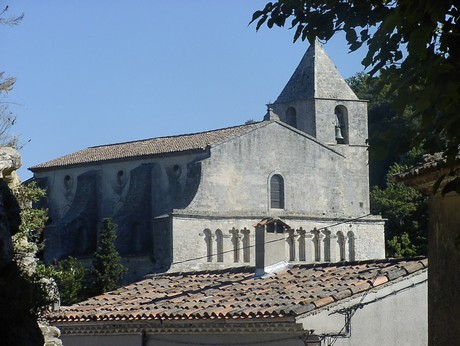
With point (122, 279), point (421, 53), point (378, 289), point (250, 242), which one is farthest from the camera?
point (250, 242)

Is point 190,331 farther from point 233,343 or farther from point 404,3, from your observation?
point 404,3

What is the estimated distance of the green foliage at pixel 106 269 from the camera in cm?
4959

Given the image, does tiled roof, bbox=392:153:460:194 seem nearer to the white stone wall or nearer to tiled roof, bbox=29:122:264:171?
the white stone wall

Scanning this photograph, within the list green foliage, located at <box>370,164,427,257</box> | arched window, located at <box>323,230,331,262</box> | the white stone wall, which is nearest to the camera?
the white stone wall

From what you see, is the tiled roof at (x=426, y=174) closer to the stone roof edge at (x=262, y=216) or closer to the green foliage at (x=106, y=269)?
the green foliage at (x=106, y=269)

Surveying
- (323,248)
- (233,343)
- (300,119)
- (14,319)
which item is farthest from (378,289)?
(300,119)

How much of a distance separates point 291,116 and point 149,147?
35.9ft

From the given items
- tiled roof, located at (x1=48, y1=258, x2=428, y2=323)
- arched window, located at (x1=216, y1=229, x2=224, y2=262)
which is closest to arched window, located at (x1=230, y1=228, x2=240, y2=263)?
arched window, located at (x1=216, y1=229, x2=224, y2=262)

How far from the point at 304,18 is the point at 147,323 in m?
13.8

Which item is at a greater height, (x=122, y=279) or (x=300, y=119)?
(x=300, y=119)

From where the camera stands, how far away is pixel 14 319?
973cm

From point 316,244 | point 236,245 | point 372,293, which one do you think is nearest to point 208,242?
point 236,245

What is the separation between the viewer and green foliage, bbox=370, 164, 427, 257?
65.4 m

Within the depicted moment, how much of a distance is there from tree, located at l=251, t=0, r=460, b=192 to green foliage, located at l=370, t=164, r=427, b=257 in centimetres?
4746
